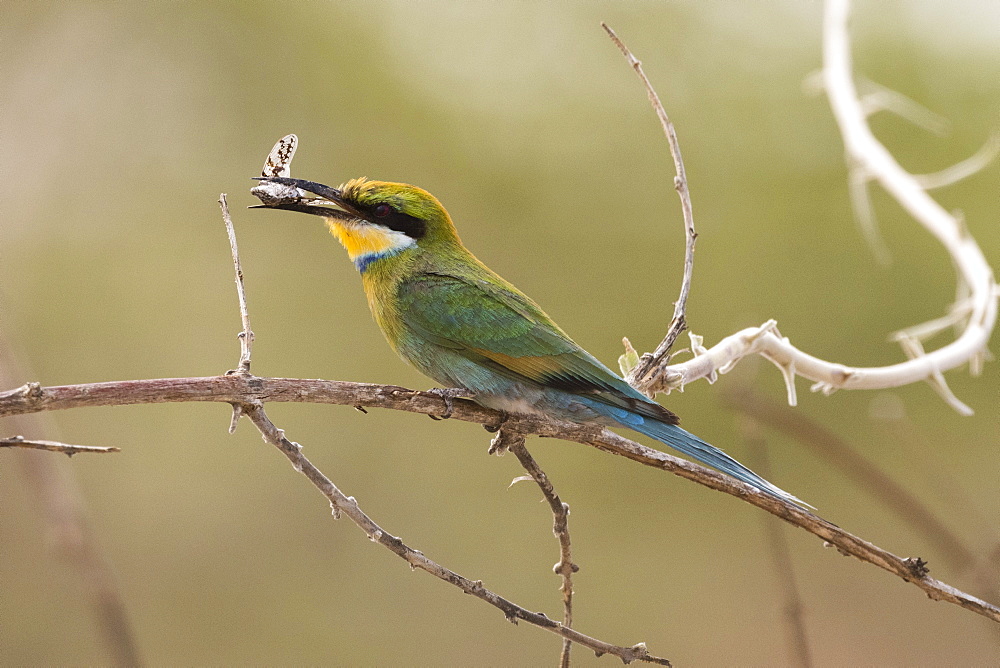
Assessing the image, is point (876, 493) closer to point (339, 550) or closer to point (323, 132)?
point (339, 550)

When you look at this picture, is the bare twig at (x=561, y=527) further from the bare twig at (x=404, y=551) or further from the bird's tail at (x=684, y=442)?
the bird's tail at (x=684, y=442)

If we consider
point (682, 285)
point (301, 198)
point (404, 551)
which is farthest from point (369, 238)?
point (404, 551)

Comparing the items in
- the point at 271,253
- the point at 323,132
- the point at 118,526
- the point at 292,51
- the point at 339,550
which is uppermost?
the point at 292,51

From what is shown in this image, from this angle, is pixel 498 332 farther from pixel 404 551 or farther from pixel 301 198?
pixel 404 551

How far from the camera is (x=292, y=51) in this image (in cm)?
641

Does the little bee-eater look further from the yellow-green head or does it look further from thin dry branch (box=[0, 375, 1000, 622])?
thin dry branch (box=[0, 375, 1000, 622])

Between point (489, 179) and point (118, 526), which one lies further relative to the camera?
point (489, 179)

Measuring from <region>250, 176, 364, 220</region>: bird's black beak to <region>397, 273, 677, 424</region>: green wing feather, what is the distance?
0.29 m

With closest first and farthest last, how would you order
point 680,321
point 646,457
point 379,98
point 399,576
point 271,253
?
1. point 646,457
2. point 680,321
3. point 399,576
4. point 271,253
5. point 379,98

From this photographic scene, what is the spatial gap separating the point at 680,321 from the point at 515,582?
391 cm

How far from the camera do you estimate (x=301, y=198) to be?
234cm

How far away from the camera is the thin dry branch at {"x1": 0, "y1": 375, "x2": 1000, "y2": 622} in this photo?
1.33 meters

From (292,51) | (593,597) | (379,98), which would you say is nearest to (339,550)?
(593,597)

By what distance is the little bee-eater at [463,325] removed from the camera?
205 cm
